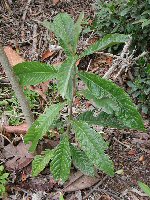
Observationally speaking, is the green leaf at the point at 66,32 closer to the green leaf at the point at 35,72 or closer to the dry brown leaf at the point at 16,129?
the green leaf at the point at 35,72

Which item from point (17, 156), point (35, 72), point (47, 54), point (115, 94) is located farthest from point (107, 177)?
point (47, 54)

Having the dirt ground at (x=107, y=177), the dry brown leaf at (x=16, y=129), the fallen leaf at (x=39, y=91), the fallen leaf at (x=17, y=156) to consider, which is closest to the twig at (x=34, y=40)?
the dirt ground at (x=107, y=177)

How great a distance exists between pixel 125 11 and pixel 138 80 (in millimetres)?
615

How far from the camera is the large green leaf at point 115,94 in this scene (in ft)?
6.47

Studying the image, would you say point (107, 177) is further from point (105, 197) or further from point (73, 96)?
point (73, 96)

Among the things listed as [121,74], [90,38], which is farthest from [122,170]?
[90,38]

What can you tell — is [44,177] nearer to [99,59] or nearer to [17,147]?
[17,147]

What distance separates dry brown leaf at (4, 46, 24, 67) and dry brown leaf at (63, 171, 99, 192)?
1269mm

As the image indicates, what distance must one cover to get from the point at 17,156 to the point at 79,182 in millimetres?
485

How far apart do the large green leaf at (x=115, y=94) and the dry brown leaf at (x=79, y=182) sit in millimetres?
723

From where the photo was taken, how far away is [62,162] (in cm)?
222

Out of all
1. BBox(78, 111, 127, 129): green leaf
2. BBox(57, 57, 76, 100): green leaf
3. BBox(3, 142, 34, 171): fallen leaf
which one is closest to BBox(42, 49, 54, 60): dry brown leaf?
BBox(3, 142, 34, 171): fallen leaf

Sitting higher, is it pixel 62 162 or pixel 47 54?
pixel 47 54

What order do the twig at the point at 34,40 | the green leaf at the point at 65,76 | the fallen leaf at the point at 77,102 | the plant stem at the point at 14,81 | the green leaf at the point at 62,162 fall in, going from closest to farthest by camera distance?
the green leaf at the point at 65,76 < the plant stem at the point at 14,81 < the green leaf at the point at 62,162 < the fallen leaf at the point at 77,102 < the twig at the point at 34,40
